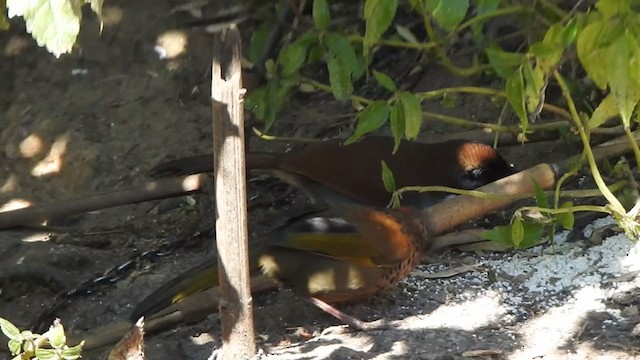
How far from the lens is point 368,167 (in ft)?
16.6

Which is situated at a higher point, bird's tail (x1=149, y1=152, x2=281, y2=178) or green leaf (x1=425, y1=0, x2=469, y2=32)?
bird's tail (x1=149, y1=152, x2=281, y2=178)

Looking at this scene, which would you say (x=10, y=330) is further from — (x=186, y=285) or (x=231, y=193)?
(x=186, y=285)

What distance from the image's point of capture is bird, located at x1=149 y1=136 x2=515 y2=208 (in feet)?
16.5

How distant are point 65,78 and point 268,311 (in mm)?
2769

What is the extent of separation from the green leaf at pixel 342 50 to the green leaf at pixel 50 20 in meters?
2.00

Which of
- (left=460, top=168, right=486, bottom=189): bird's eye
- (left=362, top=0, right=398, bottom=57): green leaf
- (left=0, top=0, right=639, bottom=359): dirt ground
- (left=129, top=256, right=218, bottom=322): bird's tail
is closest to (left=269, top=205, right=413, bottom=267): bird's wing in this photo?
(left=0, top=0, right=639, bottom=359): dirt ground

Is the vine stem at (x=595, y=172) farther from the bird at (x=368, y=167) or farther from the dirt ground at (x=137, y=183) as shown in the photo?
the bird at (x=368, y=167)

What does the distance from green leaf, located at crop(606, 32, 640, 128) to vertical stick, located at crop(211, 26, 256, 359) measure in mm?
1074

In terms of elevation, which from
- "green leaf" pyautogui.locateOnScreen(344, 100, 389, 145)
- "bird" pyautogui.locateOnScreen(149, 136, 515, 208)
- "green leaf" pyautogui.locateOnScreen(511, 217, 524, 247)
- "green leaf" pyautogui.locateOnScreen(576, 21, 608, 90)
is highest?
"bird" pyautogui.locateOnScreen(149, 136, 515, 208)

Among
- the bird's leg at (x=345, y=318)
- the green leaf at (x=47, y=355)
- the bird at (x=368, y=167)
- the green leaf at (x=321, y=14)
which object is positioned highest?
the green leaf at (x=321, y=14)

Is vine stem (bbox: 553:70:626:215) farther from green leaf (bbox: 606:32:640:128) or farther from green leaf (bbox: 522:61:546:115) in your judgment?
green leaf (bbox: 606:32:640:128)

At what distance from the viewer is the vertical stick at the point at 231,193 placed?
2.94 m

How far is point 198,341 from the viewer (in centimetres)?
371

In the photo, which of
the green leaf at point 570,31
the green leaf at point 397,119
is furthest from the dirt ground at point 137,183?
the green leaf at point 570,31
